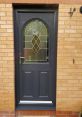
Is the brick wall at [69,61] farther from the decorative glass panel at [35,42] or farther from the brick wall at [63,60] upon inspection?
the decorative glass panel at [35,42]

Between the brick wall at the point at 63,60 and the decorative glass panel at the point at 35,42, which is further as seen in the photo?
the decorative glass panel at the point at 35,42

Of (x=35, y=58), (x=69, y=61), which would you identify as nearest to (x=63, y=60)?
(x=69, y=61)

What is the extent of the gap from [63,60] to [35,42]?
71 cm

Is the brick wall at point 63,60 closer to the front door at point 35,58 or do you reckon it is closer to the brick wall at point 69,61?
the brick wall at point 69,61

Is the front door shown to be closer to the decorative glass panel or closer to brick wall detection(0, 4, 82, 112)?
the decorative glass panel

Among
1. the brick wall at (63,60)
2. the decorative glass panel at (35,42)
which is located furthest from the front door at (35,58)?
the brick wall at (63,60)

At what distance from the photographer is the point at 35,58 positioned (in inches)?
186

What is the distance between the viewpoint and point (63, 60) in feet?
14.8

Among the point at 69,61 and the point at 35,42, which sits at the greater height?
the point at 35,42

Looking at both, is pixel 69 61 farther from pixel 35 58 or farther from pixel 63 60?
pixel 35 58

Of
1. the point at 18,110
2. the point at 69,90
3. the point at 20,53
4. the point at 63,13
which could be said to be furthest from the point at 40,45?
the point at 18,110

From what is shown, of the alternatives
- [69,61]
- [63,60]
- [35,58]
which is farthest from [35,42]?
[69,61]

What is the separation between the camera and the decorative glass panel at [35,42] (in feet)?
15.2

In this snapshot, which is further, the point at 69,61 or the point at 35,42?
the point at 35,42
